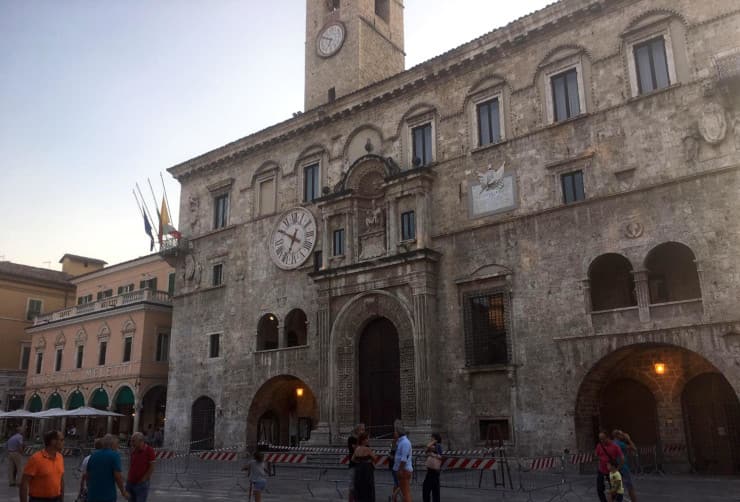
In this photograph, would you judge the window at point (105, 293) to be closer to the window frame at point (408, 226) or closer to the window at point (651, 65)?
the window frame at point (408, 226)

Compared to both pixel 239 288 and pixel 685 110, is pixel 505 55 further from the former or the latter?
pixel 239 288

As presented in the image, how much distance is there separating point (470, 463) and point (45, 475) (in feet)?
35.3

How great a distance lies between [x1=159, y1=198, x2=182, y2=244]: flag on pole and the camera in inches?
1373

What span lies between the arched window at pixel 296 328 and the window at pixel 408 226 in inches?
260

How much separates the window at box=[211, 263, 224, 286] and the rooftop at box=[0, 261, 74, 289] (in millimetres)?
23961

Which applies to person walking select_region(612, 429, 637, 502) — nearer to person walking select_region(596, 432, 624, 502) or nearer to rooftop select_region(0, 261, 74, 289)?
person walking select_region(596, 432, 624, 502)

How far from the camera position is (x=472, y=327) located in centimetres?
2345

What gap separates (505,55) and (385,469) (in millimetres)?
15435

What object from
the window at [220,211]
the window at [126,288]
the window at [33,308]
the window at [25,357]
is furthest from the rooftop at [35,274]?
the window at [220,211]

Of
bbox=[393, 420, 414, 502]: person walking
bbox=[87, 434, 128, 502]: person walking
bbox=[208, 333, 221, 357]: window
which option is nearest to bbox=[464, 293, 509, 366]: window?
bbox=[393, 420, 414, 502]: person walking

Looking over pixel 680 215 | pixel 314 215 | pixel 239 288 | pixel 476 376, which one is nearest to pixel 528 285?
pixel 476 376

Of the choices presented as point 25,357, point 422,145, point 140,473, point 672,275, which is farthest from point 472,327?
point 25,357

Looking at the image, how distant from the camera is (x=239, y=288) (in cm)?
3131

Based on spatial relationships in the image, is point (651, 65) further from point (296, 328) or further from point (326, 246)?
point (296, 328)
